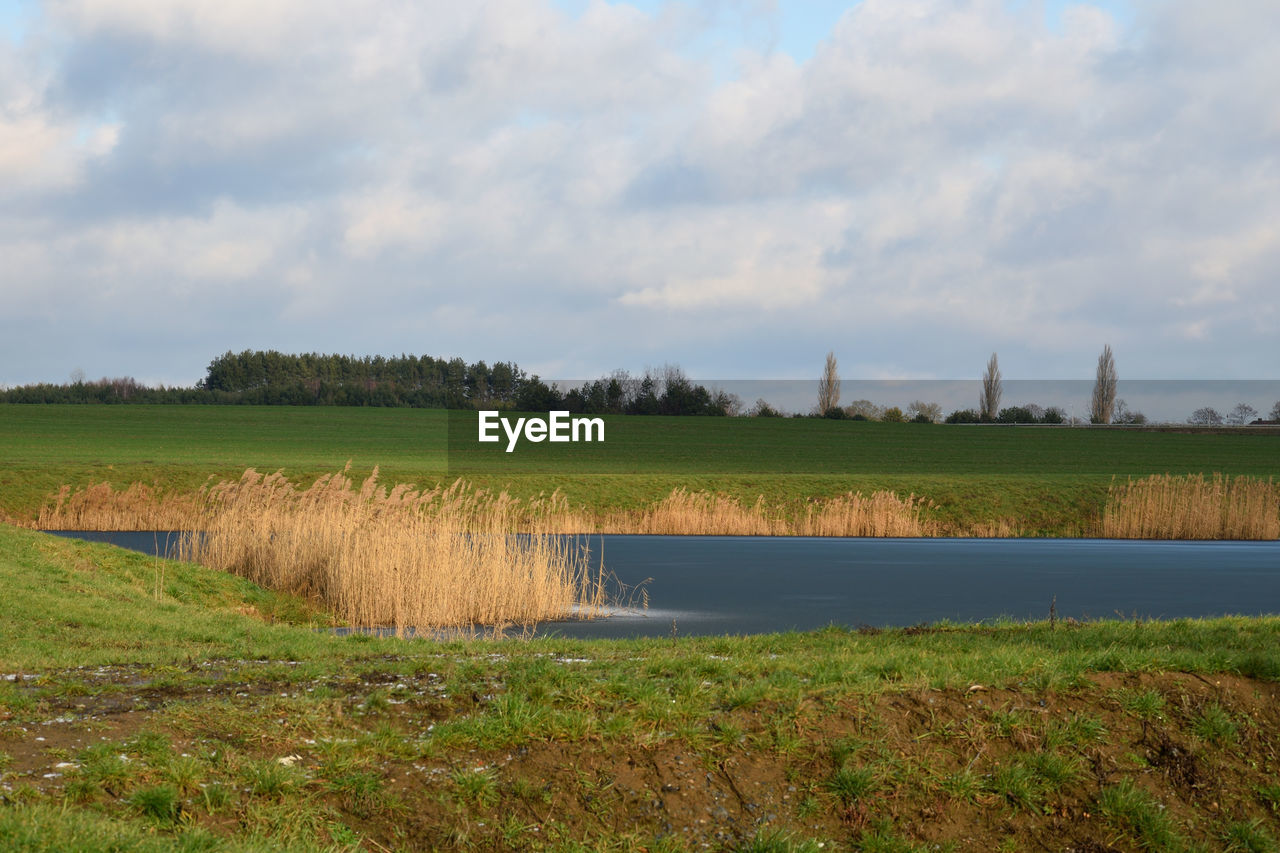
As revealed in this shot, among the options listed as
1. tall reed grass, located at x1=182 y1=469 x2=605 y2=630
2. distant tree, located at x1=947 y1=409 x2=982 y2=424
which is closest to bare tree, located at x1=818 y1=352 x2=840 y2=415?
distant tree, located at x1=947 y1=409 x2=982 y2=424

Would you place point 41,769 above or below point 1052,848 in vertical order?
above

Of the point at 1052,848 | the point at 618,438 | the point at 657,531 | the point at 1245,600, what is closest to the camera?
the point at 1052,848

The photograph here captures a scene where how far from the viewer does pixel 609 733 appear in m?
6.79

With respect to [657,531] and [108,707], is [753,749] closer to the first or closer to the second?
[108,707]

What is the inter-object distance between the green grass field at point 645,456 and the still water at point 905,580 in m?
7.63

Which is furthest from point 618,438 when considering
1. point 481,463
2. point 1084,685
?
point 1084,685

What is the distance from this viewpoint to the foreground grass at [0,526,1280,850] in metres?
5.92

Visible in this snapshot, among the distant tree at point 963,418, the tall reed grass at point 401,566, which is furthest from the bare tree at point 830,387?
the tall reed grass at point 401,566

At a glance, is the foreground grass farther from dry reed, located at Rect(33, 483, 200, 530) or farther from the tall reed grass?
dry reed, located at Rect(33, 483, 200, 530)

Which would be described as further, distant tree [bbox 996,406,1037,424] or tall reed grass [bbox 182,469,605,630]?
distant tree [bbox 996,406,1037,424]

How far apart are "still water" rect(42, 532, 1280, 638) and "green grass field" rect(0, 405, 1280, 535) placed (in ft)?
25.0

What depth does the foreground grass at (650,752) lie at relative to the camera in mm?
5918

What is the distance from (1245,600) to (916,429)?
4937 cm

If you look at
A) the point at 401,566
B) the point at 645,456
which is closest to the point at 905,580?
the point at 401,566
